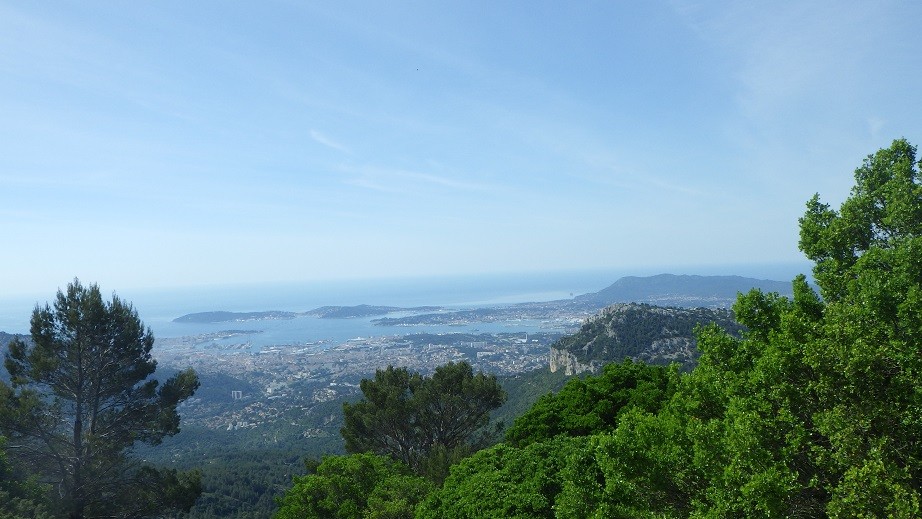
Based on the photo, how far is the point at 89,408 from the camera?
18422 mm

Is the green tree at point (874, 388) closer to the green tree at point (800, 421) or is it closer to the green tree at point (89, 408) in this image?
the green tree at point (800, 421)

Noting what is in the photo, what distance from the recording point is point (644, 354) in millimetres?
68000

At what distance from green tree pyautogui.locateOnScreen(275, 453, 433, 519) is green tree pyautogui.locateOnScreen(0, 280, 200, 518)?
5.79 meters

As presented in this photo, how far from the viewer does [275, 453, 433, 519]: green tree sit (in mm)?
14789

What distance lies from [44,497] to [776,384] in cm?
2119

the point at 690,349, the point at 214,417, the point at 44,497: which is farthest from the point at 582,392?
the point at 214,417

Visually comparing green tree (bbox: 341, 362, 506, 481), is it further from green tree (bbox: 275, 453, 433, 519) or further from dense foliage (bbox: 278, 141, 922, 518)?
dense foliage (bbox: 278, 141, 922, 518)

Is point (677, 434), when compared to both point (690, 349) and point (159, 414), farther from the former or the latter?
point (690, 349)

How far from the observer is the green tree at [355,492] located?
14.8 metres

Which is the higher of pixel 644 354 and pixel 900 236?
pixel 900 236

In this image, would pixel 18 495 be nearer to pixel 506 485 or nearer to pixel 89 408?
pixel 89 408

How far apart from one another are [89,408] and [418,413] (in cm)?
1370

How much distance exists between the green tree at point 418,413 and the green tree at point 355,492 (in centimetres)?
684

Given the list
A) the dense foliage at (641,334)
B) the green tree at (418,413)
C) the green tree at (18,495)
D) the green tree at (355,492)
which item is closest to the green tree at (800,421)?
the green tree at (355,492)
